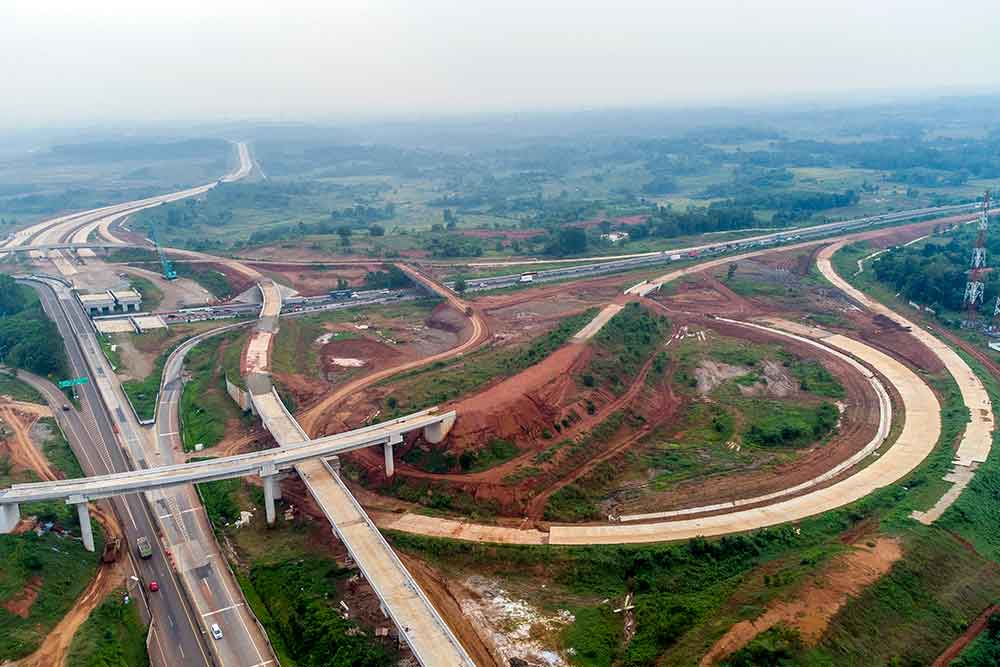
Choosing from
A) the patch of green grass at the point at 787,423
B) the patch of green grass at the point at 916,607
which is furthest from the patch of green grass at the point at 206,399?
the patch of green grass at the point at 916,607

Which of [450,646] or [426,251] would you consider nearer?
[450,646]

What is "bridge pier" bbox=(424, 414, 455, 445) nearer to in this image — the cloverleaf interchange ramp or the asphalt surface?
the cloverleaf interchange ramp

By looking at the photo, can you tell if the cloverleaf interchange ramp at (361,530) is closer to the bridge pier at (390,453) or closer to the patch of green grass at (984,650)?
the bridge pier at (390,453)

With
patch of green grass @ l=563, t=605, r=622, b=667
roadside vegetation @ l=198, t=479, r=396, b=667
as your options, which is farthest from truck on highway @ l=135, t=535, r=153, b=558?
patch of green grass @ l=563, t=605, r=622, b=667

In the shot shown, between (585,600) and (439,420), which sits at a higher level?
(439,420)

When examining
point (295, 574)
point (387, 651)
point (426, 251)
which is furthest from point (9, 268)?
point (387, 651)

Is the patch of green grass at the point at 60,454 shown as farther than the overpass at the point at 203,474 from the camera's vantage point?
Yes

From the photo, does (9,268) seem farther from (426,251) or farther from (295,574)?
(295,574)
